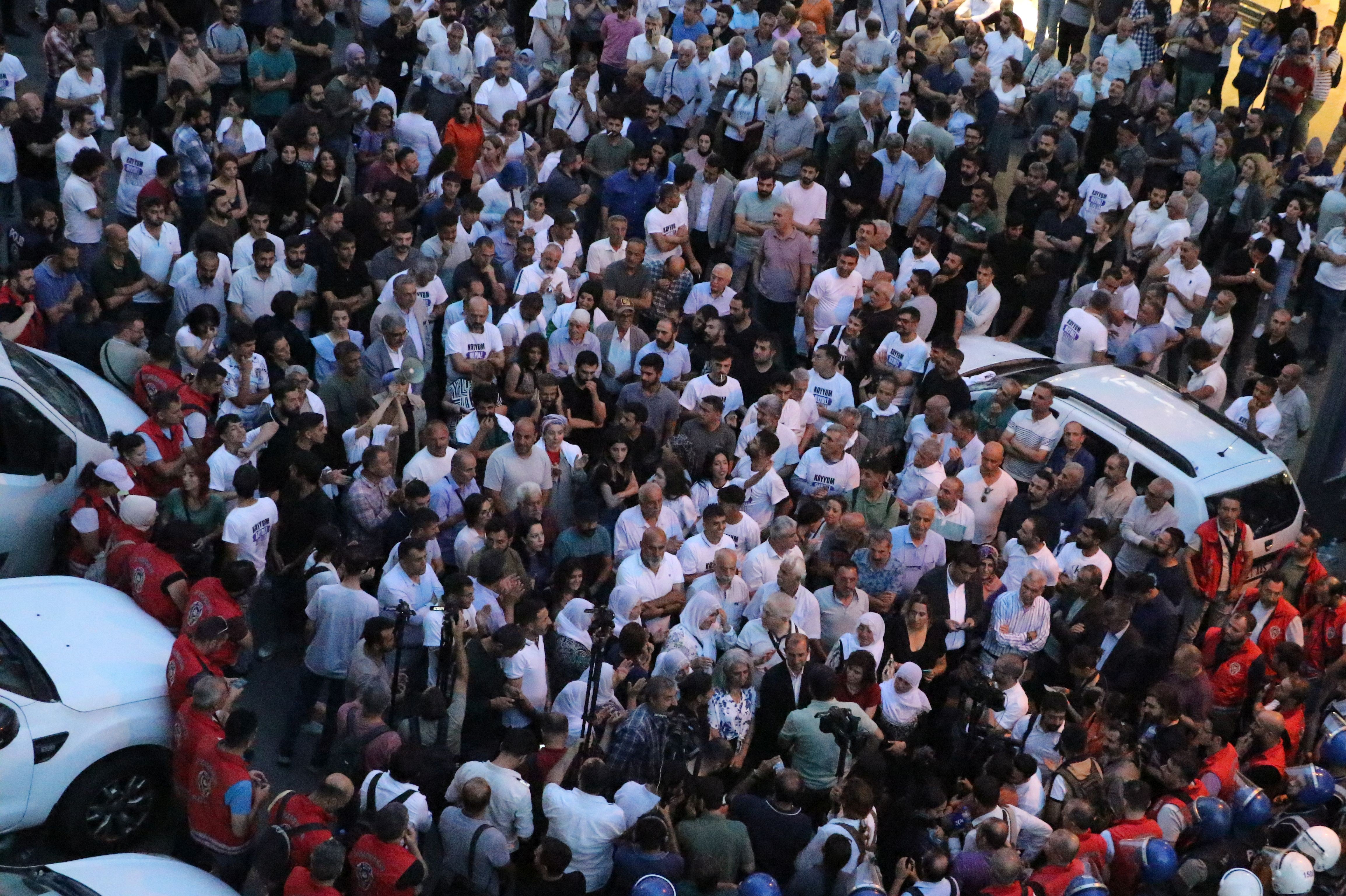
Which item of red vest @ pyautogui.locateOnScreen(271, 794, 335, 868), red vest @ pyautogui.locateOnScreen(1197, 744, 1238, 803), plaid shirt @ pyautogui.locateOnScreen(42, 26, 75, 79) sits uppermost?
plaid shirt @ pyautogui.locateOnScreen(42, 26, 75, 79)

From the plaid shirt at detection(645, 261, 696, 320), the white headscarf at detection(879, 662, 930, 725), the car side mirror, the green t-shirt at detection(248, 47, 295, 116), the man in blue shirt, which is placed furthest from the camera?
the green t-shirt at detection(248, 47, 295, 116)

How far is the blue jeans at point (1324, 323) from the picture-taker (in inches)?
644

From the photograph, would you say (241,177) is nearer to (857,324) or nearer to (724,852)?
(857,324)

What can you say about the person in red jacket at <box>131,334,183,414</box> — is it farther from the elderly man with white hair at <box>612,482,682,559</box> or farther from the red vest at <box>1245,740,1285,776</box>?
the red vest at <box>1245,740,1285,776</box>

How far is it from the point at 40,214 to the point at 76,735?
520cm

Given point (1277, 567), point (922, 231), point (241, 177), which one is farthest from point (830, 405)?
point (241, 177)

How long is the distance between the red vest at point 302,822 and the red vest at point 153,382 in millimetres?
4165

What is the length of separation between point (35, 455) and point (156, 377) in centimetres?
107

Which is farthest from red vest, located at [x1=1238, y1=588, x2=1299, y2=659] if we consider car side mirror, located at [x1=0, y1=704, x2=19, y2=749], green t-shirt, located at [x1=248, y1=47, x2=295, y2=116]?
green t-shirt, located at [x1=248, y1=47, x2=295, y2=116]

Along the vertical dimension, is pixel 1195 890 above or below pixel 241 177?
below

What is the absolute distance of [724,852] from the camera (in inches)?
347

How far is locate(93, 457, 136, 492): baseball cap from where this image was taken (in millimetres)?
10703

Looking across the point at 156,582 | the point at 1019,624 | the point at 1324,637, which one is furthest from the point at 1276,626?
the point at 156,582

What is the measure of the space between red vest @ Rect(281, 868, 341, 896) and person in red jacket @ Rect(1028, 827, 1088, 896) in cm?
370
